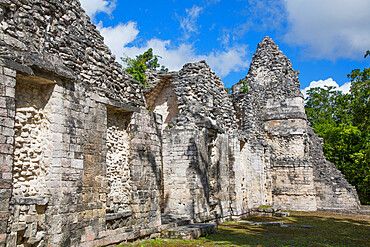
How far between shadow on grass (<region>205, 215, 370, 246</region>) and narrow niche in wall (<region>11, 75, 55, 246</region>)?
4.14m

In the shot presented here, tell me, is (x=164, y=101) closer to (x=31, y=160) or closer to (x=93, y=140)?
(x=93, y=140)

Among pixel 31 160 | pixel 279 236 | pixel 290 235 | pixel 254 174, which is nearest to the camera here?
pixel 31 160

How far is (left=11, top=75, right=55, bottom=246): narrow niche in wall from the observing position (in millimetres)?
5105

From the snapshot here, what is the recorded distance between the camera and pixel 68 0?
6562 mm

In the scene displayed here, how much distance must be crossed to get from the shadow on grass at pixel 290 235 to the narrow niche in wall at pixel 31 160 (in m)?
4.14

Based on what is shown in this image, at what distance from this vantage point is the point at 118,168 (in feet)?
24.7

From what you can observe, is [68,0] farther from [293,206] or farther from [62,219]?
[293,206]

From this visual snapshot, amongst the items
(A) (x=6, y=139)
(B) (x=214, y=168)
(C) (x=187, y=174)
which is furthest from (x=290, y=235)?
(A) (x=6, y=139)

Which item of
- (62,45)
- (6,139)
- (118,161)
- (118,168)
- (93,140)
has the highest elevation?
(62,45)

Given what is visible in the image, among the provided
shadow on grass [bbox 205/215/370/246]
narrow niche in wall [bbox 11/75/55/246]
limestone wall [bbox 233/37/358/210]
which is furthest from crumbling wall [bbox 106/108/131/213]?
limestone wall [bbox 233/37/358/210]

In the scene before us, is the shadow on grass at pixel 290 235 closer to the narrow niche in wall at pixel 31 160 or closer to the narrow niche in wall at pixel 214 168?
the narrow niche in wall at pixel 214 168

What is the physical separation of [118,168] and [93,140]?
1164mm

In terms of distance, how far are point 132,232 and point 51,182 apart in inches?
97.8

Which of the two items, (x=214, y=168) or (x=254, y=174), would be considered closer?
(x=214, y=168)
